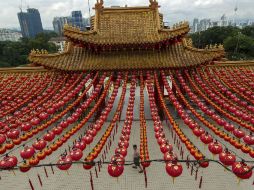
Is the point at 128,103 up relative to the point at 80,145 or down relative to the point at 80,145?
down

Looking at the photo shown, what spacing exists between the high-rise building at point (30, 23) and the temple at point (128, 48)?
125444 mm

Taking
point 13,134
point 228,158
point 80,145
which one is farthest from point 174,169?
point 13,134

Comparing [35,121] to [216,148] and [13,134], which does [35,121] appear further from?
[216,148]

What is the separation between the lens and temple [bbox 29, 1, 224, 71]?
44.3 ft

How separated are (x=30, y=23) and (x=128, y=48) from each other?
134 meters

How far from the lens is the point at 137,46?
551 inches

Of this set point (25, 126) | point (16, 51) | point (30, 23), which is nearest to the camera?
point (25, 126)

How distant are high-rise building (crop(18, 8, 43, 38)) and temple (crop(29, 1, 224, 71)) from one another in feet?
412

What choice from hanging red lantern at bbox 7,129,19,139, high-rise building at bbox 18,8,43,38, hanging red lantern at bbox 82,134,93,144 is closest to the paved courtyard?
hanging red lantern at bbox 82,134,93,144

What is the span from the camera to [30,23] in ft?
426

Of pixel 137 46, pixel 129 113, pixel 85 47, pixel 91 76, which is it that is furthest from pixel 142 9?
pixel 129 113

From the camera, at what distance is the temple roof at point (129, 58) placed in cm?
1341

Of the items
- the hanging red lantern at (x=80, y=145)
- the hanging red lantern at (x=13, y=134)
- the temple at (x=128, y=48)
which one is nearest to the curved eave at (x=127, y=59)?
the temple at (x=128, y=48)

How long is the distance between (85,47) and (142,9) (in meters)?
5.00
